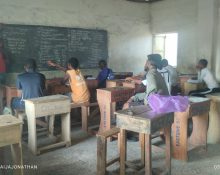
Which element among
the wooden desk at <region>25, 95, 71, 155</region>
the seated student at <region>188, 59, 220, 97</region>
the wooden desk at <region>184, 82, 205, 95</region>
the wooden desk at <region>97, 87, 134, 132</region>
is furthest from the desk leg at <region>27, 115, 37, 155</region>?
the wooden desk at <region>184, 82, 205, 95</region>

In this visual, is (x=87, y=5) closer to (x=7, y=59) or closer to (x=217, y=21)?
(x=7, y=59)

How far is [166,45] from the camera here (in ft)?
27.4

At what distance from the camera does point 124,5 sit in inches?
295

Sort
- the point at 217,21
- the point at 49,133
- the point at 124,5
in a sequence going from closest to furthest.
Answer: the point at 49,133, the point at 217,21, the point at 124,5

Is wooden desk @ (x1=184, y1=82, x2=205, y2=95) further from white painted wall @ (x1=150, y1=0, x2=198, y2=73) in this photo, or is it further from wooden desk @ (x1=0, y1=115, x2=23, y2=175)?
wooden desk @ (x1=0, y1=115, x2=23, y2=175)

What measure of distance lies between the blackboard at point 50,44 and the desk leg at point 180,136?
3701 mm

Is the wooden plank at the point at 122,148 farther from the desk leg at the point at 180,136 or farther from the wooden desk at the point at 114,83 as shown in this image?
the wooden desk at the point at 114,83

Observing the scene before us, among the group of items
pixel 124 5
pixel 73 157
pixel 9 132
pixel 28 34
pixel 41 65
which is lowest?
pixel 73 157

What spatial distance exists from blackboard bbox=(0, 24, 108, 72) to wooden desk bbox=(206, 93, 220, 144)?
363 cm

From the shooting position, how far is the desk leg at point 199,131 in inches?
149

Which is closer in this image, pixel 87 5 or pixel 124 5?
pixel 87 5

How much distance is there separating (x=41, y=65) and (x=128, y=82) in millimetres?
2310

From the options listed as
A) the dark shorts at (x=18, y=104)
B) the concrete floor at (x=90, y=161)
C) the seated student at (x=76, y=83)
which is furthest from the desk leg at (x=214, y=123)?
the dark shorts at (x=18, y=104)

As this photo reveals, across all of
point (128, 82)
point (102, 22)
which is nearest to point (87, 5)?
point (102, 22)
